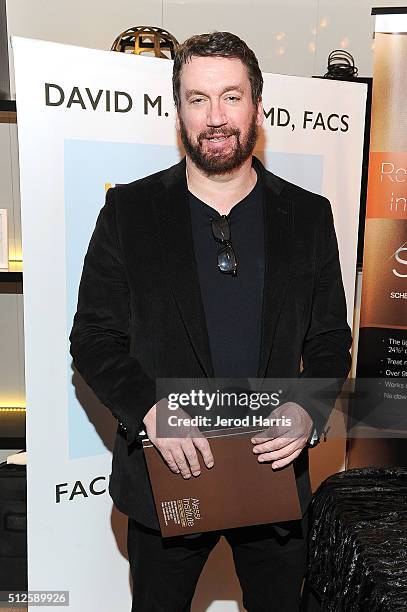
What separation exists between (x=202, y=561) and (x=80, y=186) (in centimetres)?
105

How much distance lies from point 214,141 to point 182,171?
0.15 metres

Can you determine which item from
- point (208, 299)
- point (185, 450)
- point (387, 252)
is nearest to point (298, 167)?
point (387, 252)

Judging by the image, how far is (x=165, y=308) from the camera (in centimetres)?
155

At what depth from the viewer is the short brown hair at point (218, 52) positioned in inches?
59.2

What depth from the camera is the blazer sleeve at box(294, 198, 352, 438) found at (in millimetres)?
1602

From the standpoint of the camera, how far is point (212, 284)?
1.56 metres

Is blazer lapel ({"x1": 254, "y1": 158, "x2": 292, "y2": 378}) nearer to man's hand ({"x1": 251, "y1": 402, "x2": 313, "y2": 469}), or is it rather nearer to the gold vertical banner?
man's hand ({"x1": 251, "y1": 402, "x2": 313, "y2": 469})

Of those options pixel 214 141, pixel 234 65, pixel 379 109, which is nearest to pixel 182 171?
pixel 214 141

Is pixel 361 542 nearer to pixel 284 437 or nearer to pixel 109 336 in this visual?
pixel 284 437

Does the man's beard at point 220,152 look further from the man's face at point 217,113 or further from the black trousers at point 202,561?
the black trousers at point 202,561

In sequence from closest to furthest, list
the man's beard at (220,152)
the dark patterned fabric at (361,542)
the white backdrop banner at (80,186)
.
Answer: the dark patterned fabric at (361,542), the man's beard at (220,152), the white backdrop banner at (80,186)

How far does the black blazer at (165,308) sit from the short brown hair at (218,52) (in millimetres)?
212

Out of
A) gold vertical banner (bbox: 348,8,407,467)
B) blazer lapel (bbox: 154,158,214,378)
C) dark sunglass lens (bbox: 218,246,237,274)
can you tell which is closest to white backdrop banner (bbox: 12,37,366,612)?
gold vertical banner (bbox: 348,8,407,467)

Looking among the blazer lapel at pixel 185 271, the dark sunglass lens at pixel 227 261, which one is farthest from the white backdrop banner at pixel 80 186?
the dark sunglass lens at pixel 227 261
